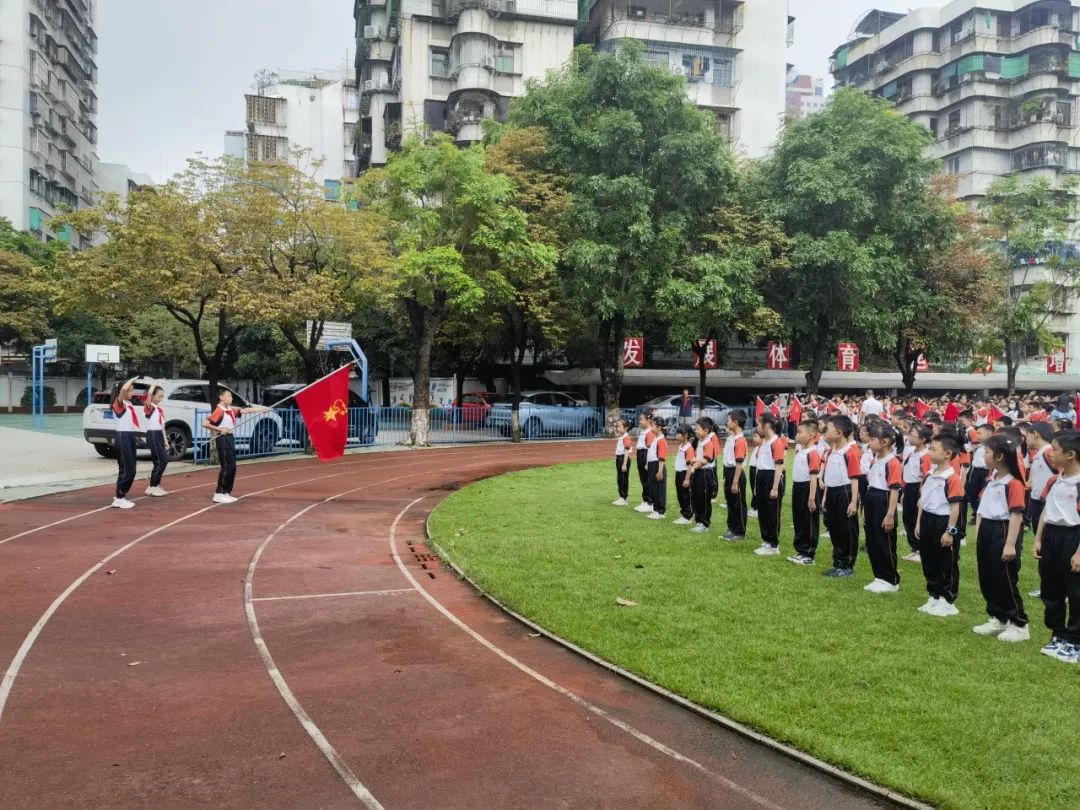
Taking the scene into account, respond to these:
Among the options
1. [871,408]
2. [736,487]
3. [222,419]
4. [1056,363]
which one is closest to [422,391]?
[222,419]

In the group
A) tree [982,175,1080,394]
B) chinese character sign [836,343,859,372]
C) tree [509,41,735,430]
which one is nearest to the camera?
tree [509,41,735,430]

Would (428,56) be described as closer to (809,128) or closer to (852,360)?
(809,128)

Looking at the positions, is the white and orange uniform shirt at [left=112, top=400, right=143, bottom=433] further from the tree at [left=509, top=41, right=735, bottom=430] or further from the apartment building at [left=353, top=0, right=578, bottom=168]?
the apartment building at [left=353, top=0, right=578, bottom=168]

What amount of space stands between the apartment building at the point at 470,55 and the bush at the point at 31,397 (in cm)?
2138

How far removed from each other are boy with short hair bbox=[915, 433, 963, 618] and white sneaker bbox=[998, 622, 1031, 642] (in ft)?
2.12

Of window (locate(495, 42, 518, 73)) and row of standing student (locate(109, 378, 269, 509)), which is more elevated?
window (locate(495, 42, 518, 73))

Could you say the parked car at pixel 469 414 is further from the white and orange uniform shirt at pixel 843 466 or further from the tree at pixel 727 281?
the white and orange uniform shirt at pixel 843 466

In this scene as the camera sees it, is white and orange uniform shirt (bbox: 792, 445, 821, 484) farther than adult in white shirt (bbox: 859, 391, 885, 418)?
No

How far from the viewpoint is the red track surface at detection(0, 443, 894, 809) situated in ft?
13.6

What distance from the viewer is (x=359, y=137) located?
4738cm

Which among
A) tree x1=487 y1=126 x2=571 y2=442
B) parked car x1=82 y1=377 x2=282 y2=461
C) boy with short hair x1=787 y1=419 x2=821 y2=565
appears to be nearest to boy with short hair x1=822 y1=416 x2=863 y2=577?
boy with short hair x1=787 y1=419 x2=821 y2=565

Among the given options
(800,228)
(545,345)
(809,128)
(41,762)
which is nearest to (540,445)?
(545,345)

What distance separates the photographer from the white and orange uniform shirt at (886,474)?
306 inches

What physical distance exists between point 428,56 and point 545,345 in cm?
1835
